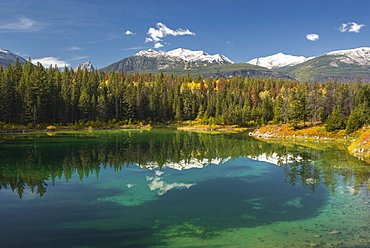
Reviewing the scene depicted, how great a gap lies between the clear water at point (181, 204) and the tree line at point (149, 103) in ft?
148

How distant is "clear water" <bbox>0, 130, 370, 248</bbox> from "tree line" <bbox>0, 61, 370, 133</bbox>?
4526 cm

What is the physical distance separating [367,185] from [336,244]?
45.5 feet

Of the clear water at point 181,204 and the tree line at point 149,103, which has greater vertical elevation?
the tree line at point 149,103

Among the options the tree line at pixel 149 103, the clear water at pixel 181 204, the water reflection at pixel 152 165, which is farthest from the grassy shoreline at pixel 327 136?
the clear water at pixel 181 204

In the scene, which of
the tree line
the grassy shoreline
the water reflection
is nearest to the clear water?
the water reflection

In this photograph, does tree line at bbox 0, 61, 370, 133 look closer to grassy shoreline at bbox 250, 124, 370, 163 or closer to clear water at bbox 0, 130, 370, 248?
grassy shoreline at bbox 250, 124, 370, 163

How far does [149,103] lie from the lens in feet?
432

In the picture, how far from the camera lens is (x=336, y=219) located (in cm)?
1533

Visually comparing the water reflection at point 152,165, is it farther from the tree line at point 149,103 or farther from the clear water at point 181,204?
the tree line at point 149,103

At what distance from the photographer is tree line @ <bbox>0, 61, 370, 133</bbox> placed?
81.3 m

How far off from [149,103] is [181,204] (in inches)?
4584

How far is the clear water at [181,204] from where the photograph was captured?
12.7 meters

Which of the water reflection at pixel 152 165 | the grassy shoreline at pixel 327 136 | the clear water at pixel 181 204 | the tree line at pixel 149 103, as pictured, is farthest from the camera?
the tree line at pixel 149 103

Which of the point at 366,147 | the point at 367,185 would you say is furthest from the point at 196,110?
the point at 367,185
